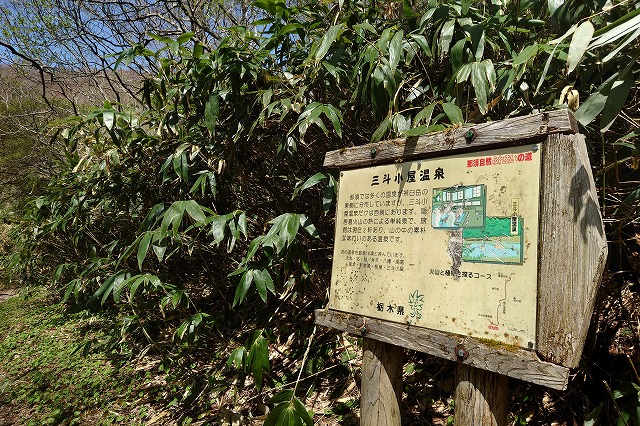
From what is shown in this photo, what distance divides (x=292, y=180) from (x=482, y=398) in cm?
174

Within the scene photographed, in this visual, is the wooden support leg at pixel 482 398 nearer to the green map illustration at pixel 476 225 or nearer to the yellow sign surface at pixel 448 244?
the yellow sign surface at pixel 448 244

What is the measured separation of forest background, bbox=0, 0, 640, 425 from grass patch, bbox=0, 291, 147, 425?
33 millimetres

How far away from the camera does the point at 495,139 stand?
4.04 ft

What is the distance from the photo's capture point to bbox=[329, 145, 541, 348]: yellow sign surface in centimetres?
116

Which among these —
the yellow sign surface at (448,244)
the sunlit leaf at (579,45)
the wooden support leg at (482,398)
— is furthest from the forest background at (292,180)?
the wooden support leg at (482,398)

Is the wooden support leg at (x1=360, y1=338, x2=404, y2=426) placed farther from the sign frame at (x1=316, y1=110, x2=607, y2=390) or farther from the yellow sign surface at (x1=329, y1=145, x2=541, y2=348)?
the sign frame at (x1=316, y1=110, x2=607, y2=390)

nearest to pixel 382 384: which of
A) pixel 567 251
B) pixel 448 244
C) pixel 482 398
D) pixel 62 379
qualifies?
pixel 482 398

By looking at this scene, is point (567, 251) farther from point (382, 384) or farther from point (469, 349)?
point (382, 384)

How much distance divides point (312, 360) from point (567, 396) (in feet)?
4.57

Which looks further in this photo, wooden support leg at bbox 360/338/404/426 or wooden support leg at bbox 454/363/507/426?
wooden support leg at bbox 360/338/404/426

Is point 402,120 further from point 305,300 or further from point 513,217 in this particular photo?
point 305,300

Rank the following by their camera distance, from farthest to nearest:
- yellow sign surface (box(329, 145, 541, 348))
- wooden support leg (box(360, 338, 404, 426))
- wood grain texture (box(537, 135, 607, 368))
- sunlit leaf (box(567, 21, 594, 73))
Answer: wooden support leg (box(360, 338, 404, 426)) → yellow sign surface (box(329, 145, 541, 348)) → wood grain texture (box(537, 135, 607, 368)) → sunlit leaf (box(567, 21, 594, 73))

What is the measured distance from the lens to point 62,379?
360 cm

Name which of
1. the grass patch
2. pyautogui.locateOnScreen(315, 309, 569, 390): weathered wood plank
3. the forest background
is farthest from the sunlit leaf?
the grass patch
